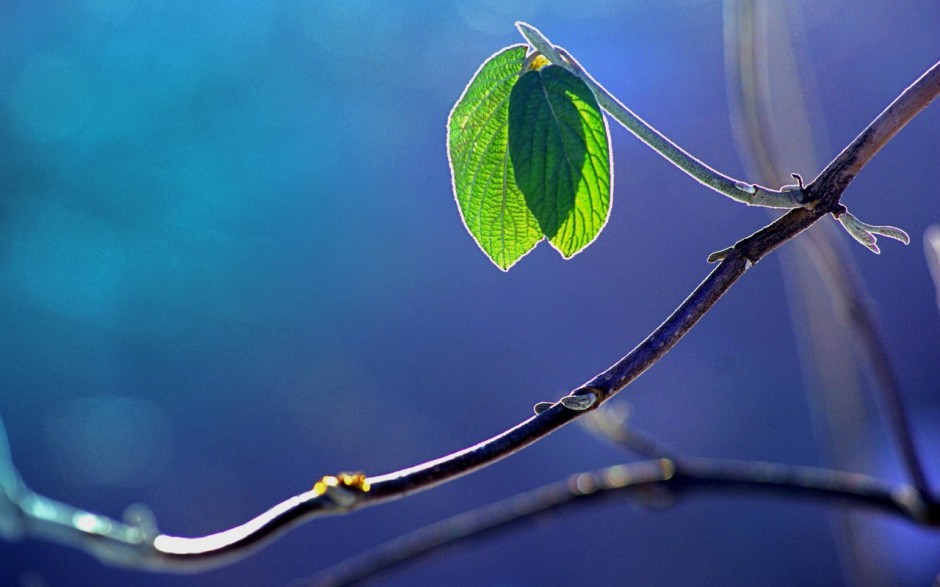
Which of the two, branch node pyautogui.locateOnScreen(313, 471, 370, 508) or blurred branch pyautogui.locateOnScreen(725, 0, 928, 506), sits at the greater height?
blurred branch pyautogui.locateOnScreen(725, 0, 928, 506)

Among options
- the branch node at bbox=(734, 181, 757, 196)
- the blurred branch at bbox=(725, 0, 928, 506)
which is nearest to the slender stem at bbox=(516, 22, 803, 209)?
the branch node at bbox=(734, 181, 757, 196)

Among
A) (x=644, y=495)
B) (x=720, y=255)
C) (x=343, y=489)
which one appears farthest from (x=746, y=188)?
(x=644, y=495)

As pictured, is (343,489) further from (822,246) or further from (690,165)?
(822,246)

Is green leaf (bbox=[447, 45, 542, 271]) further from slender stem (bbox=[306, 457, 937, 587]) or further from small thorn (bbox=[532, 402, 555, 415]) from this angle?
slender stem (bbox=[306, 457, 937, 587])

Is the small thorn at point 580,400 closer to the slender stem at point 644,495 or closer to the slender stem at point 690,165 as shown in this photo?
the slender stem at point 690,165

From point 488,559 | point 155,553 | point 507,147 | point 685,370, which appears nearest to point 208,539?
point 155,553

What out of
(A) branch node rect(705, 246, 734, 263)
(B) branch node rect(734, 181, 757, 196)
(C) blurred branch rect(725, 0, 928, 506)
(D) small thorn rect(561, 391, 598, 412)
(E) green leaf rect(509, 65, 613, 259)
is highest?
(C) blurred branch rect(725, 0, 928, 506)

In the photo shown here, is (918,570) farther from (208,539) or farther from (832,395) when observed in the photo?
(208,539)

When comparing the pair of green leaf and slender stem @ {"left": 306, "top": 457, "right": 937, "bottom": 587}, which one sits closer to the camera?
the pair of green leaf
